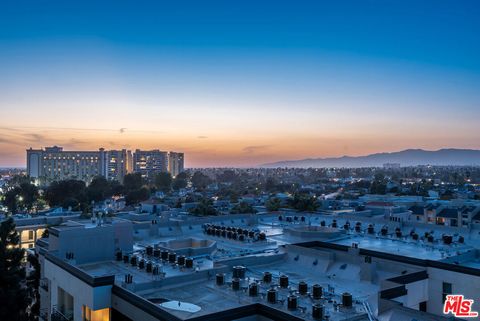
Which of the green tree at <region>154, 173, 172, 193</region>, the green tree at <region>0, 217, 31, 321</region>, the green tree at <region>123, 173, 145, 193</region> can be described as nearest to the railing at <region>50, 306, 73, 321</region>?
the green tree at <region>0, 217, 31, 321</region>

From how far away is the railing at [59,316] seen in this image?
2420 centimetres

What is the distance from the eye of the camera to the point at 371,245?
32.7 meters

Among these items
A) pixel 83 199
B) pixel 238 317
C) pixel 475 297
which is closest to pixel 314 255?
pixel 475 297

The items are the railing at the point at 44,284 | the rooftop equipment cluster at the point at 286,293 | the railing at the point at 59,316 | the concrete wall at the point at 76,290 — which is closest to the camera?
the rooftop equipment cluster at the point at 286,293

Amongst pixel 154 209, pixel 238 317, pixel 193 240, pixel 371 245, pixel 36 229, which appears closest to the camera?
pixel 238 317

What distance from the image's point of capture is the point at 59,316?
25016 mm

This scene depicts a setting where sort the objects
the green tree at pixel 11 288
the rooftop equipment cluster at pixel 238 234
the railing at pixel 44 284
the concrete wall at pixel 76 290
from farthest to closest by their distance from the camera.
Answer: the rooftop equipment cluster at pixel 238 234
the railing at pixel 44 284
the green tree at pixel 11 288
the concrete wall at pixel 76 290

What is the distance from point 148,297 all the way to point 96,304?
273cm

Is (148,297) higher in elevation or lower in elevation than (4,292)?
higher

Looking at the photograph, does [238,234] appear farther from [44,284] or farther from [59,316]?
[59,316]

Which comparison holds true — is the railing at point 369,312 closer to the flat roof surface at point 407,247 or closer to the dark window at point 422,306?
the dark window at point 422,306

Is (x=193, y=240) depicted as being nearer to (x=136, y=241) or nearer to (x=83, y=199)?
(x=136, y=241)

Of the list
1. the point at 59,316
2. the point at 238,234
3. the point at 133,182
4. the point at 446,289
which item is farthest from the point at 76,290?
the point at 133,182

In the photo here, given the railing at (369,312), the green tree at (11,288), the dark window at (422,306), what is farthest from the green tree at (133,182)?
the railing at (369,312)
